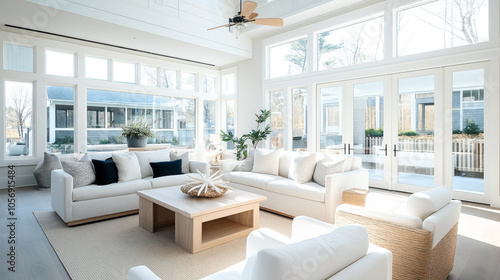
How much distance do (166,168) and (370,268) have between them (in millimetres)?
3818

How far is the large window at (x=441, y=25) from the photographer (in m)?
4.45

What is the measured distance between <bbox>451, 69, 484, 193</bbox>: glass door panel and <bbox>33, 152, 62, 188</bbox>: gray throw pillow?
7.42 metres

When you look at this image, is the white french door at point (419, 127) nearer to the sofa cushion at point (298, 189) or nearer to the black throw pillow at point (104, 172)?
the sofa cushion at point (298, 189)

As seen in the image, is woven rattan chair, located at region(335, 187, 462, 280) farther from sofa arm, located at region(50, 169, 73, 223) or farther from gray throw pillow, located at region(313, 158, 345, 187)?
sofa arm, located at region(50, 169, 73, 223)

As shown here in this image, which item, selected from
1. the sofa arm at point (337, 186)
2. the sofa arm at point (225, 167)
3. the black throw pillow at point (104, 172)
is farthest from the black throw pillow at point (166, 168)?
the sofa arm at point (337, 186)

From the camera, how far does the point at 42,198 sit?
4.74m

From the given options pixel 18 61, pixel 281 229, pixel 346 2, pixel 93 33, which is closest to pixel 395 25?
pixel 346 2

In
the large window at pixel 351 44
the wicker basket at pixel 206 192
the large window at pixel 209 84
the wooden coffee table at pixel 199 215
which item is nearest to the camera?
the wooden coffee table at pixel 199 215

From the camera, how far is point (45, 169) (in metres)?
5.42

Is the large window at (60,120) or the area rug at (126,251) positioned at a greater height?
the large window at (60,120)

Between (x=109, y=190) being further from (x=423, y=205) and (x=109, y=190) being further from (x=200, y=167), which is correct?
(x=423, y=205)

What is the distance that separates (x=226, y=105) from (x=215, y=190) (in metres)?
5.99

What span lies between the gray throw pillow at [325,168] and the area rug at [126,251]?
79cm

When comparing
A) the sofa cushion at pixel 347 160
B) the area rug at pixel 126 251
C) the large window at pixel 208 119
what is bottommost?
the area rug at pixel 126 251
